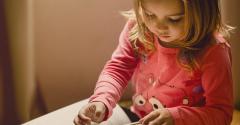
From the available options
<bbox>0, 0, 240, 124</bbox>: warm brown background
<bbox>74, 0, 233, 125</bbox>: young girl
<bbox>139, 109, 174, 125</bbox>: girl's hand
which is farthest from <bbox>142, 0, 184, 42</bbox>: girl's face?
<bbox>0, 0, 240, 124</bbox>: warm brown background

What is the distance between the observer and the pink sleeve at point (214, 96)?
0.79 m

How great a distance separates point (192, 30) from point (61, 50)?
0.48 meters

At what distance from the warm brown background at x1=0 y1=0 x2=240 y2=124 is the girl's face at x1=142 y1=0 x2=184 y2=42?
0.27 meters

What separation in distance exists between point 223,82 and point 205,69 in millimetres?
39

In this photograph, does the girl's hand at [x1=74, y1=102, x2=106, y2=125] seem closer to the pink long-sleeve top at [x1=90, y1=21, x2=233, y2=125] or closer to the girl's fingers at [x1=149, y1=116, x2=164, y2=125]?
the pink long-sleeve top at [x1=90, y1=21, x2=233, y2=125]

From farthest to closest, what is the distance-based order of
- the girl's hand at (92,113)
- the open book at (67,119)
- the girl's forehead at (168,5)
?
1. the open book at (67,119)
2. the girl's hand at (92,113)
3. the girl's forehead at (168,5)

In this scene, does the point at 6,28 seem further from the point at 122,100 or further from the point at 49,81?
the point at 122,100

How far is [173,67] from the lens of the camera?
2.82 feet

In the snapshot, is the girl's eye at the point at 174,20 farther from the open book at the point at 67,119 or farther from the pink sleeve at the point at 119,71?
the open book at the point at 67,119

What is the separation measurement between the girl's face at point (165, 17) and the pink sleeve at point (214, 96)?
80mm

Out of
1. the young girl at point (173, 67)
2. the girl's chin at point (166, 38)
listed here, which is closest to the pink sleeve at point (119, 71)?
the young girl at point (173, 67)

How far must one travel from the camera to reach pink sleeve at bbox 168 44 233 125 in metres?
0.79

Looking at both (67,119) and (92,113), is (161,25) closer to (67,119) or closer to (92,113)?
(92,113)

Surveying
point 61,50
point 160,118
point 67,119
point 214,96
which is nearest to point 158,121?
point 160,118
